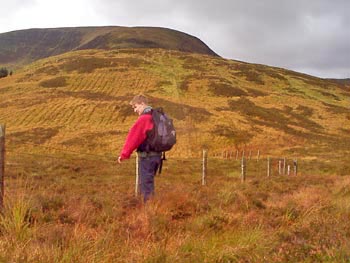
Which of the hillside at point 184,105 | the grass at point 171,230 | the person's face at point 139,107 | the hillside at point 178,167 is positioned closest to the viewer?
the grass at point 171,230

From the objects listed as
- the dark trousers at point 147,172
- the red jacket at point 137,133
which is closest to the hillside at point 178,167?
the dark trousers at point 147,172

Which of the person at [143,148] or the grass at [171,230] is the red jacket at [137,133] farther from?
the grass at [171,230]

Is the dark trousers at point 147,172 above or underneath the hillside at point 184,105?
underneath

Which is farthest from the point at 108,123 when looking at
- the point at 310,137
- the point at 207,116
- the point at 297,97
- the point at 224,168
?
the point at 297,97

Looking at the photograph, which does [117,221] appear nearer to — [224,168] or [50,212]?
[50,212]

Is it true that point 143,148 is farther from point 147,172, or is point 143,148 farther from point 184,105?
point 184,105

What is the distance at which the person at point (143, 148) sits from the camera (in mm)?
6871

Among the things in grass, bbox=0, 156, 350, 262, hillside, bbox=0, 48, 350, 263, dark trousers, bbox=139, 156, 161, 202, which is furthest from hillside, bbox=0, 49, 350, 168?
grass, bbox=0, 156, 350, 262

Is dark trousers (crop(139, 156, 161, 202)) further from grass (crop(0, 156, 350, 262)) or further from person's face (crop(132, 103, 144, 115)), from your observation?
person's face (crop(132, 103, 144, 115))

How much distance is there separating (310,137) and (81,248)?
2030 inches

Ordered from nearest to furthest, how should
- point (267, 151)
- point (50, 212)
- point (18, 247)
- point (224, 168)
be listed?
point (18, 247), point (50, 212), point (224, 168), point (267, 151)

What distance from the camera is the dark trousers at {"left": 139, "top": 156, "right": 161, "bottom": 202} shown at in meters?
7.14

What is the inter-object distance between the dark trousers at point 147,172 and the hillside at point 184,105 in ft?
116

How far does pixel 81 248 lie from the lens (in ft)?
13.2
